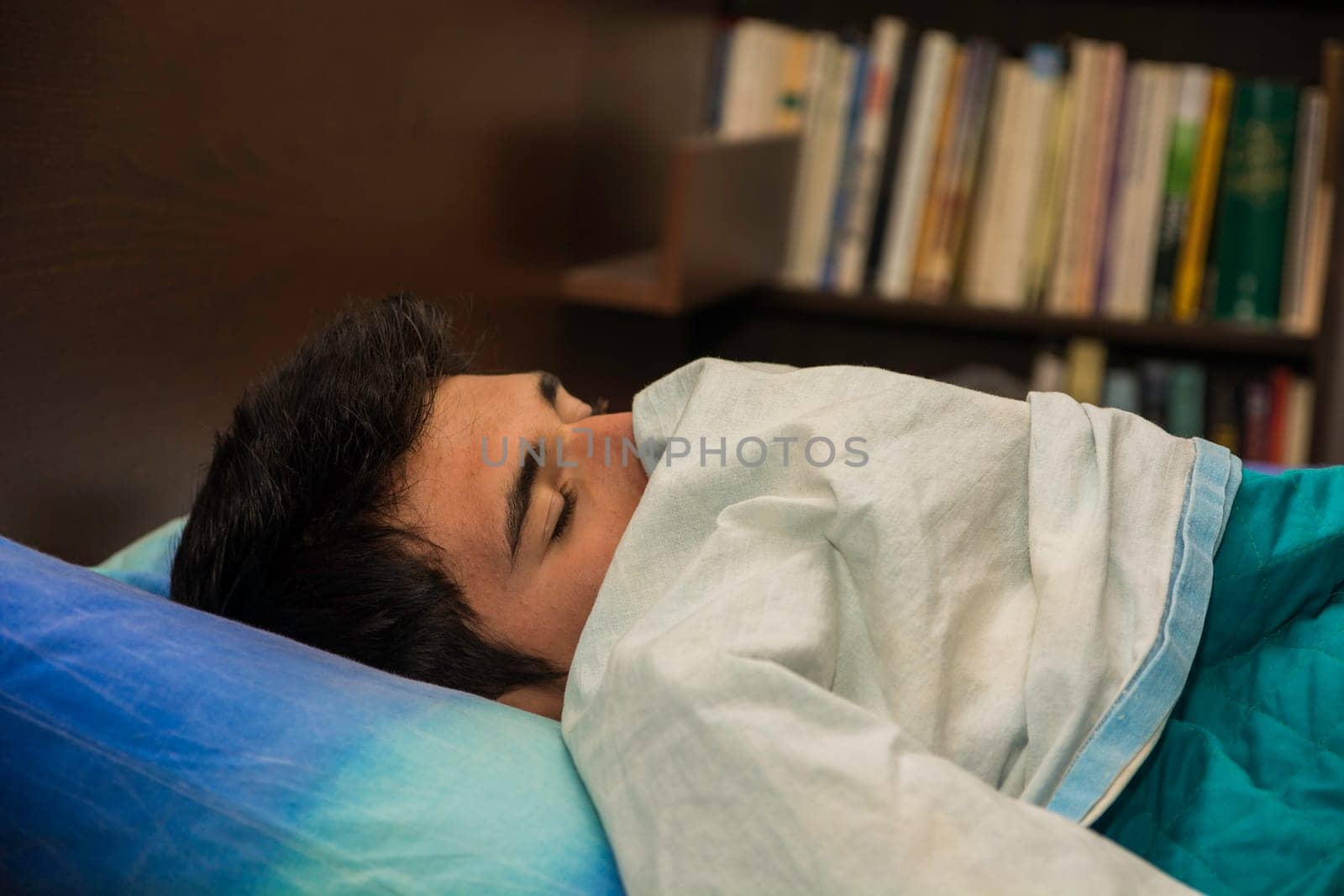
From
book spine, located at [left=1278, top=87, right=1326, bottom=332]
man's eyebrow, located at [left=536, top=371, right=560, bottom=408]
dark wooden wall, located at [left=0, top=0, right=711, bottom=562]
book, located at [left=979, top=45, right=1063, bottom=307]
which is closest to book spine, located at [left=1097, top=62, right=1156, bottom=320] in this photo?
book, located at [left=979, top=45, right=1063, bottom=307]

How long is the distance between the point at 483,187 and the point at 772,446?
66 centimetres

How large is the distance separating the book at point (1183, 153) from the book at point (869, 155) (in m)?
0.40

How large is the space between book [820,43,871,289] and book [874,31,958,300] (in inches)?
2.6

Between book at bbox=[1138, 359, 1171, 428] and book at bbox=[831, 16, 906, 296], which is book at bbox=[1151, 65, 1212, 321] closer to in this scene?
book at bbox=[1138, 359, 1171, 428]

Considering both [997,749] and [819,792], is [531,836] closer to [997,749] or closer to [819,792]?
[819,792]

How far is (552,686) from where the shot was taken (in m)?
0.80

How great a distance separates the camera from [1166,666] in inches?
25.5

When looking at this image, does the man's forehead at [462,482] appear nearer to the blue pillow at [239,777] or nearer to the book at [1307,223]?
the blue pillow at [239,777]

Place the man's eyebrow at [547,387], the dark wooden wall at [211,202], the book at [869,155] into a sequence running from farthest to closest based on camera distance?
the book at [869,155] → the man's eyebrow at [547,387] → the dark wooden wall at [211,202]

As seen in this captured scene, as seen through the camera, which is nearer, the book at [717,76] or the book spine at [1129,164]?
the book spine at [1129,164]

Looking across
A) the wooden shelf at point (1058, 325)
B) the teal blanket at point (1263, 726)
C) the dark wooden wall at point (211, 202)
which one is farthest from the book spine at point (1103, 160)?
the teal blanket at point (1263, 726)

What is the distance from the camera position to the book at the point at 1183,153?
1733mm

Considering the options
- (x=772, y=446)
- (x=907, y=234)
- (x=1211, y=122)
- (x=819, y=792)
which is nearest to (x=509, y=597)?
(x=772, y=446)

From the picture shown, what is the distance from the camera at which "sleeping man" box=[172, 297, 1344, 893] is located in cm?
55
